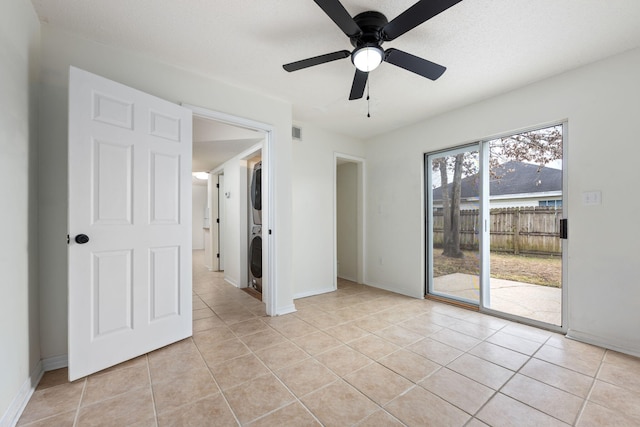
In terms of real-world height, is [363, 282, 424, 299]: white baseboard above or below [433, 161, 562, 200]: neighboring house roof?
below

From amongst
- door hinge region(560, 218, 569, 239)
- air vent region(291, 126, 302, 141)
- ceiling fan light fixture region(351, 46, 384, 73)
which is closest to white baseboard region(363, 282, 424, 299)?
door hinge region(560, 218, 569, 239)

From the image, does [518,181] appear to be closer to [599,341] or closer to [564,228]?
[564,228]

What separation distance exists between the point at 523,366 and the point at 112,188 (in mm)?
3306

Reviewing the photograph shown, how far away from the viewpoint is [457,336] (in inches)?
96.7

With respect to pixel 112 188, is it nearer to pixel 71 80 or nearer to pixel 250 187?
pixel 71 80

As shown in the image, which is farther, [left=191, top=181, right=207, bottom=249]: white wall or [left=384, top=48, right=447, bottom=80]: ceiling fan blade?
[left=191, top=181, right=207, bottom=249]: white wall

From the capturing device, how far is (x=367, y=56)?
1.77m

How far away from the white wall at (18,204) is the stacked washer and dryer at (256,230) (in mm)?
2353

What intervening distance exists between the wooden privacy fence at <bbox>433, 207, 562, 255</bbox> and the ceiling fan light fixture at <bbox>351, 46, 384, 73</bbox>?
2.33m

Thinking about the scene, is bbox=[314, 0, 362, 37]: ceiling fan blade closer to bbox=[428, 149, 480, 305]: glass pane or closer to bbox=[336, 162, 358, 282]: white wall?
bbox=[428, 149, 480, 305]: glass pane

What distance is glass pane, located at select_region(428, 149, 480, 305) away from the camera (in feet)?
10.8

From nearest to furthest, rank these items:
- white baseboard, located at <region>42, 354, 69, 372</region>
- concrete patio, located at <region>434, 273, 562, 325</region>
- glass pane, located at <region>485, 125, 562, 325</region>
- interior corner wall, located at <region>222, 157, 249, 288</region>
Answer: white baseboard, located at <region>42, 354, 69, 372</region>, glass pane, located at <region>485, 125, 562, 325</region>, concrete patio, located at <region>434, 273, 562, 325</region>, interior corner wall, located at <region>222, 157, 249, 288</region>

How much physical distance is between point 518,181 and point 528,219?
44 centimetres

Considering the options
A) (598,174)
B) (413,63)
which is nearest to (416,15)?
(413,63)
